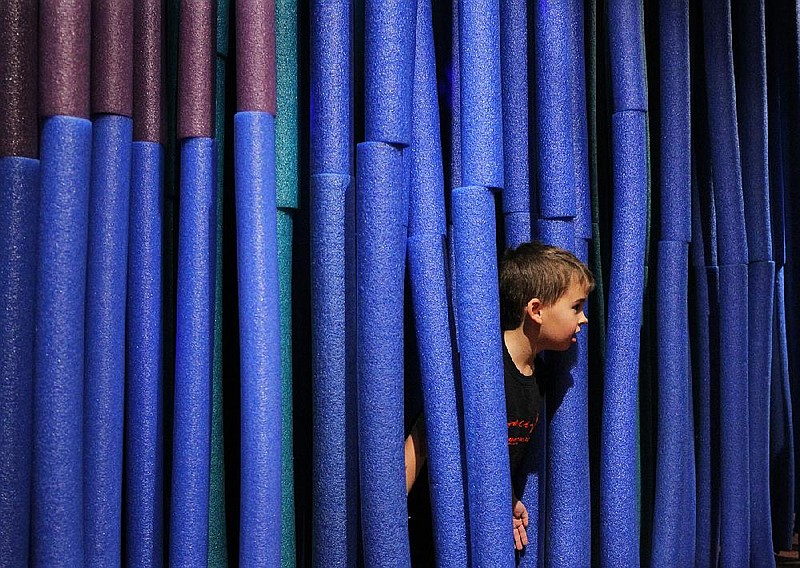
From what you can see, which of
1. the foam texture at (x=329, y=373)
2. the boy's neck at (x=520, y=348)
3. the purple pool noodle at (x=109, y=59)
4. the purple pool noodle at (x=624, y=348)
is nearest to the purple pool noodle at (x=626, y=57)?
the purple pool noodle at (x=624, y=348)

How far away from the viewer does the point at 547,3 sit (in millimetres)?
1229

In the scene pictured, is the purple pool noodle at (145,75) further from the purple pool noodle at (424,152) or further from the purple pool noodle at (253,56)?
the purple pool noodle at (424,152)

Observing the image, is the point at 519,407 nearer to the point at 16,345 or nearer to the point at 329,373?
the point at 329,373

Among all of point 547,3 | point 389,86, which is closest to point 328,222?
point 389,86

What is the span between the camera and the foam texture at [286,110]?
1.08m

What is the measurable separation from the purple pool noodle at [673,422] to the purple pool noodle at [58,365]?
0.88 m

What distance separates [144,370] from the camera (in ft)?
3.21

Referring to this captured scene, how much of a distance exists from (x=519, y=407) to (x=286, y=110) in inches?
21.3

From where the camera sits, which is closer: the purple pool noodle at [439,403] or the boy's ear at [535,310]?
the purple pool noodle at [439,403]

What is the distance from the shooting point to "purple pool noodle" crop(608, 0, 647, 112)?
4.30ft

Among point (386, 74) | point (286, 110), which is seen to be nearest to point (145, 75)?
point (286, 110)

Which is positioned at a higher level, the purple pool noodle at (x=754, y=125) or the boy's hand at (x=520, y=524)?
the purple pool noodle at (x=754, y=125)

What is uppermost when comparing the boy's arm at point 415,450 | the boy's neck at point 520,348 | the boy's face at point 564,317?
the boy's face at point 564,317

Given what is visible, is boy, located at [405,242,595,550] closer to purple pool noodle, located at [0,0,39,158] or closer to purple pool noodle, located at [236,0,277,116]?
purple pool noodle, located at [236,0,277,116]
